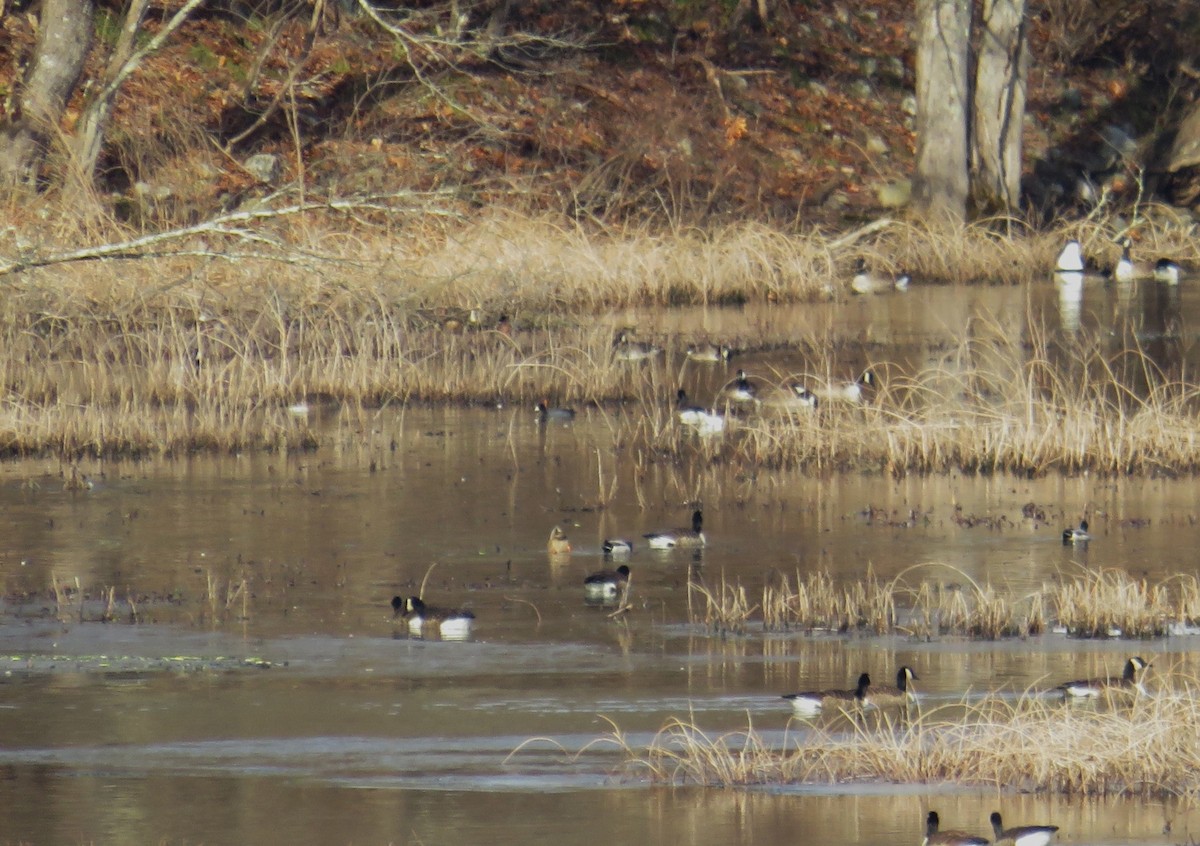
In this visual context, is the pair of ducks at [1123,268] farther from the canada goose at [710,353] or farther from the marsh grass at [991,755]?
the marsh grass at [991,755]

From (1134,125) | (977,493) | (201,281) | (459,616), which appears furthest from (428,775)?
(1134,125)

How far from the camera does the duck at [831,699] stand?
8609 mm

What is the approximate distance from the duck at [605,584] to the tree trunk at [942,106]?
883 inches

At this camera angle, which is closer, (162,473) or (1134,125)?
(162,473)

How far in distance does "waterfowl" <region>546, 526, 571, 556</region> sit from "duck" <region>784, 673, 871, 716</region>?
13.2 ft

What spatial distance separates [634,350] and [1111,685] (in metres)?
12.6

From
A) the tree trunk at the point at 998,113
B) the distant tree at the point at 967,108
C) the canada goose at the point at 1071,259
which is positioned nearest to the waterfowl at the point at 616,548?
the canada goose at the point at 1071,259

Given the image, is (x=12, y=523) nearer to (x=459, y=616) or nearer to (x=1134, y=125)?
(x=459, y=616)

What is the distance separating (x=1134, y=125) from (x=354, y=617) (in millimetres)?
34641

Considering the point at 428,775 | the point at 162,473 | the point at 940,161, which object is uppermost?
the point at 940,161

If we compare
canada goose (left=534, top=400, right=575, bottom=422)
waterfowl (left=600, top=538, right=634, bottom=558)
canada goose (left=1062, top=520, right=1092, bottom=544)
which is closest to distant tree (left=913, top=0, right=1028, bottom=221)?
canada goose (left=534, top=400, right=575, bottom=422)

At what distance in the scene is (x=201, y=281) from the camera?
20.7 meters

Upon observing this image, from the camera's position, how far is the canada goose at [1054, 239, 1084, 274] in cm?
3062

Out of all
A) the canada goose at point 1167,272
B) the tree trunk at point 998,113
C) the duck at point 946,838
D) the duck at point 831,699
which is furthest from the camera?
the tree trunk at point 998,113
